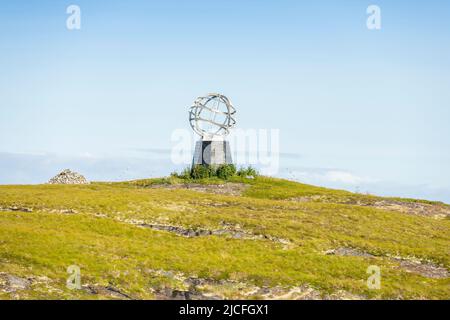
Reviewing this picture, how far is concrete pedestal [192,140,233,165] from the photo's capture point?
7331 centimetres

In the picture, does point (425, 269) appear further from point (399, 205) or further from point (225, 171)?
point (225, 171)

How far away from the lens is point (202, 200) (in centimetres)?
5469

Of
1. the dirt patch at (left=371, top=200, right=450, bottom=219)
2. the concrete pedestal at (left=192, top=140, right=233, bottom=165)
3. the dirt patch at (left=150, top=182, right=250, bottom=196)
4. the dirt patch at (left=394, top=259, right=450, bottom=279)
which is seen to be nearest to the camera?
the dirt patch at (left=394, top=259, right=450, bottom=279)

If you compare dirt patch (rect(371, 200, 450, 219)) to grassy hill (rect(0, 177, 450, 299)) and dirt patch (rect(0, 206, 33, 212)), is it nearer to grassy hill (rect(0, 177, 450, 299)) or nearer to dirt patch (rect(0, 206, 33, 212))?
grassy hill (rect(0, 177, 450, 299))

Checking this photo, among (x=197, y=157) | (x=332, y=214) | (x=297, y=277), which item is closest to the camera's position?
(x=297, y=277)

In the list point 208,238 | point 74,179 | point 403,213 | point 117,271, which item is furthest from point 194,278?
point 74,179

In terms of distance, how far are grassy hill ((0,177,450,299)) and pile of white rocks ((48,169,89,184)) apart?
57.9ft

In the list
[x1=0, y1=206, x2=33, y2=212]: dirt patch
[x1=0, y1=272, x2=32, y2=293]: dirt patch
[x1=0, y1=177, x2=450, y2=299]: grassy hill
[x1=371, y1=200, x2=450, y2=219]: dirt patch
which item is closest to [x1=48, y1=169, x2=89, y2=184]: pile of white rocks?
[x1=0, y1=177, x2=450, y2=299]: grassy hill

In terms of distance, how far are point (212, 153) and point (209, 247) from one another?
3452 centimetres

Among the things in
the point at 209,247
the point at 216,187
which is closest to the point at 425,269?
the point at 209,247

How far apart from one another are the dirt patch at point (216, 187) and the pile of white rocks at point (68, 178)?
43.1ft

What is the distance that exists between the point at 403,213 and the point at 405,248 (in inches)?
599
